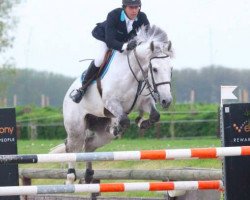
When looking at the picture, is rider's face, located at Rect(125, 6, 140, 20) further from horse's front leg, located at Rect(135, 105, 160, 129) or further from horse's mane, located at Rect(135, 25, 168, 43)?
horse's front leg, located at Rect(135, 105, 160, 129)

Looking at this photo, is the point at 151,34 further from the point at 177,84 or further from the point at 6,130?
the point at 177,84

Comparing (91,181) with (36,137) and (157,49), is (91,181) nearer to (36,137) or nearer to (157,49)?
(157,49)

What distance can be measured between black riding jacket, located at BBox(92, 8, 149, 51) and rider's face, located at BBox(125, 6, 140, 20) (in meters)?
0.07

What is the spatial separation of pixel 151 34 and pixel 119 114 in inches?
34.9

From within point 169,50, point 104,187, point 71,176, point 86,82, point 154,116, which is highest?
point 169,50

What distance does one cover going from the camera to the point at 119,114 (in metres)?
8.17

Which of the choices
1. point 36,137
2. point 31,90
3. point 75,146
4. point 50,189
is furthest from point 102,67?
point 31,90

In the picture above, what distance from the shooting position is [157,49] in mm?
7996

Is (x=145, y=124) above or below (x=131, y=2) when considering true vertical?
below

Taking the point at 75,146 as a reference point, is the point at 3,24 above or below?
above

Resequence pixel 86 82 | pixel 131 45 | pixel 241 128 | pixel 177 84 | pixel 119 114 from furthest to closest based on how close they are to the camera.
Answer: pixel 177 84 → pixel 86 82 → pixel 131 45 → pixel 119 114 → pixel 241 128

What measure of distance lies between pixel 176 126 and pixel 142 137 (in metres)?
1.13

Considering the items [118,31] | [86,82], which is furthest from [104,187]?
[86,82]

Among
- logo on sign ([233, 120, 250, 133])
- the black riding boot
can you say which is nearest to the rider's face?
the black riding boot
